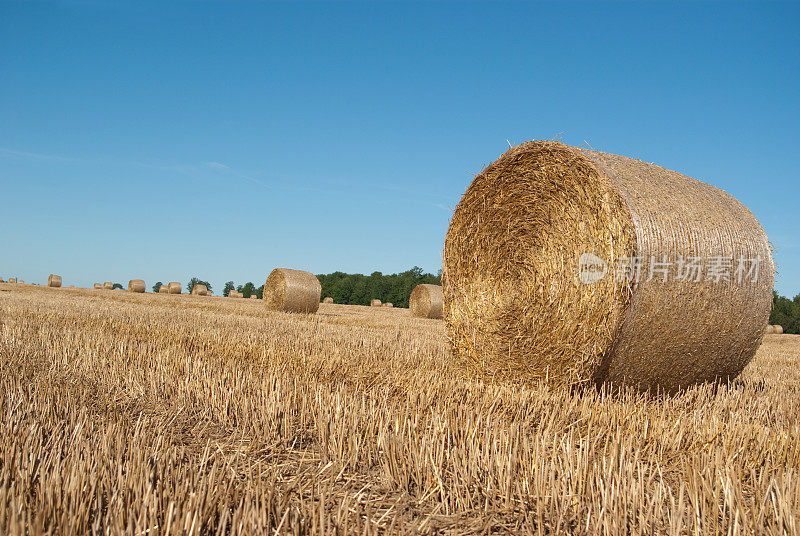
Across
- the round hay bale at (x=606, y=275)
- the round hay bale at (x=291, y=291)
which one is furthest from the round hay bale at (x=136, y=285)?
the round hay bale at (x=606, y=275)

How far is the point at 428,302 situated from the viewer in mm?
19156

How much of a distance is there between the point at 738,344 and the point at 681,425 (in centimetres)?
221

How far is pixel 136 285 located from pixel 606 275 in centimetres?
3144

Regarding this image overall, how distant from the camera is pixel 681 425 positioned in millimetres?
3494

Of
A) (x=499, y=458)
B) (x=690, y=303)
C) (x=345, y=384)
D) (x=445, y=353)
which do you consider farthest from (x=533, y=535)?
(x=445, y=353)

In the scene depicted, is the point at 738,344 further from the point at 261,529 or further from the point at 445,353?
the point at 261,529

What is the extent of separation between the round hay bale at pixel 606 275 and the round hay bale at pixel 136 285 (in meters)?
29.6
